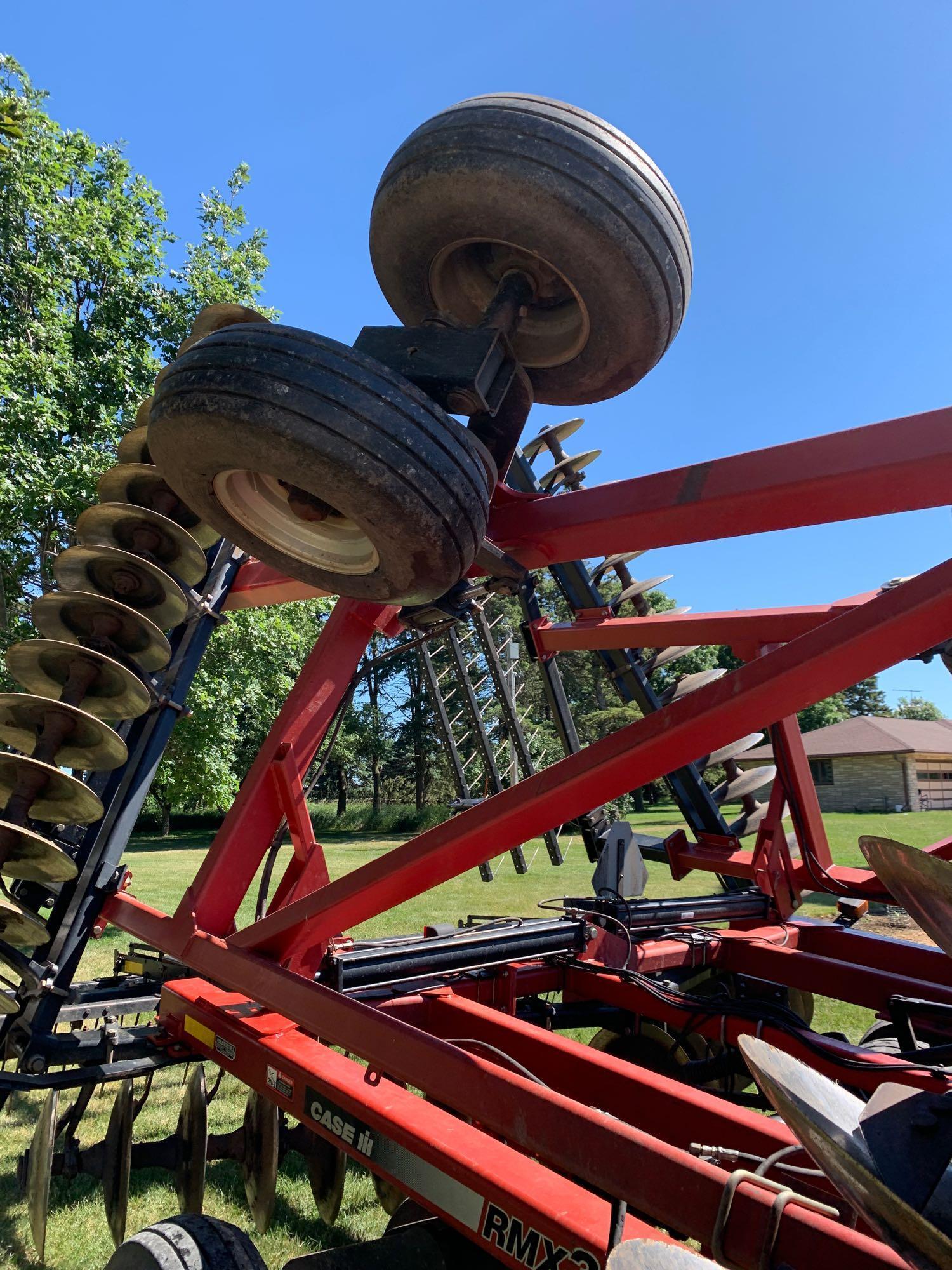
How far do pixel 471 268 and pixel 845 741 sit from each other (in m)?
45.7

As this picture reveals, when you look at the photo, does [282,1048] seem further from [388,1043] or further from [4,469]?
[4,469]

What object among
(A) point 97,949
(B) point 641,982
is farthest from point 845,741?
(B) point 641,982

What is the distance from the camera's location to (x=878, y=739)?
42.7 meters

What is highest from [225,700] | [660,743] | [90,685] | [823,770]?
[823,770]

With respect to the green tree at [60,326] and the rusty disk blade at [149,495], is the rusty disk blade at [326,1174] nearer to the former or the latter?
the rusty disk blade at [149,495]

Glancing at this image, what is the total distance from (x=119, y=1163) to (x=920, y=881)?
2747mm

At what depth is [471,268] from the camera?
2764mm

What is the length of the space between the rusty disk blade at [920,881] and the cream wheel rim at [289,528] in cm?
136

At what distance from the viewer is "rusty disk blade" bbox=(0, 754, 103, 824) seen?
133 inches

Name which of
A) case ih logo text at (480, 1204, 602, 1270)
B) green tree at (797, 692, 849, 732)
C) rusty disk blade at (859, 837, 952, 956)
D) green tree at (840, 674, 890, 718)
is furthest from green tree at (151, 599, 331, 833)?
green tree at (840, 674, 890, 718)

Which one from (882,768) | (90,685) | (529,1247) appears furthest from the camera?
(882,768)

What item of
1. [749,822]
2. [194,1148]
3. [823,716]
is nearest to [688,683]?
[749,822]

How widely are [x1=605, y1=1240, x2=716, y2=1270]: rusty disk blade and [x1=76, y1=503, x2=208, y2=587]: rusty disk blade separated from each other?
10.5ft

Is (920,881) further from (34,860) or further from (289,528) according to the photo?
(34,860)
